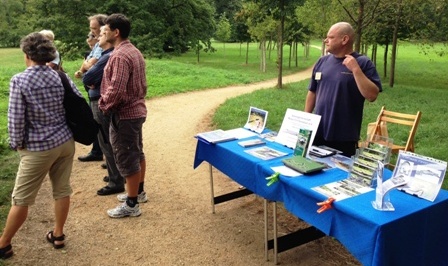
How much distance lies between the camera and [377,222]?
2230 millimetres

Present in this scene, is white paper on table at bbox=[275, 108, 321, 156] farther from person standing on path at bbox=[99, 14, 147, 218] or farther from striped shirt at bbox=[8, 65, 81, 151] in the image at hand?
striped shirt at bbox=[8, 65, 81, 151]

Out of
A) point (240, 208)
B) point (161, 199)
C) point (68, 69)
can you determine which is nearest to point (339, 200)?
point (240, 208)

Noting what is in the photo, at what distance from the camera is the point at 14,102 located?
10.2 ft

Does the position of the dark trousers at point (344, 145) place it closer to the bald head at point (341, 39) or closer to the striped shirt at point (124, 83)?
the bald head at point (341, 39)

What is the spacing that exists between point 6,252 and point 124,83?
6.26 feet

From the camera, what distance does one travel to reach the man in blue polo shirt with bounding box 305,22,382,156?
3.46 m

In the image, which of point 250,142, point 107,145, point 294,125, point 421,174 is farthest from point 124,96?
point 421,174

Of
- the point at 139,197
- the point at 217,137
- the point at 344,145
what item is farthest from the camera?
the point at 139,197

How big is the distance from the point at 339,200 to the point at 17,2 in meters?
58.9

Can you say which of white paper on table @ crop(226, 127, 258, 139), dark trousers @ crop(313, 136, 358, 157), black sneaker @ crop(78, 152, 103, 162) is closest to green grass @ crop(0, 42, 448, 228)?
black sneaker @ crop(78, 152, 103, 162)

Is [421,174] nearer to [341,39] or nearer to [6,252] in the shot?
[341,39]

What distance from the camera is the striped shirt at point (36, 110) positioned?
311 centimetres

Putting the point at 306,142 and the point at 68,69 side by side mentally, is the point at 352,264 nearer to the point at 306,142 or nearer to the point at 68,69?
the point at 306,142

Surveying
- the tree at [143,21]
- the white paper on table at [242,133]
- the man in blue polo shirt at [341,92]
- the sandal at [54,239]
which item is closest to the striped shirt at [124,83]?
the white paper on table at [242,133]
